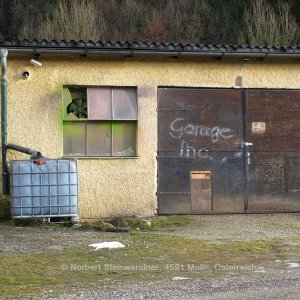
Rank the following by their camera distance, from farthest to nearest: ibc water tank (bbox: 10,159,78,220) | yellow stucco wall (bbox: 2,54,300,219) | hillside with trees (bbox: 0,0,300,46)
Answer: hillside with trees (bbox: 0,0,300,46) < yellow stucco wall (bbox: 2,54,300,219) < ibc water tank (bbox: 10,159,78,220)

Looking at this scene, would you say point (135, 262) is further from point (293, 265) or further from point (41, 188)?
point (41, 188)

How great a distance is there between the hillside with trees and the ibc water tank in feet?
39.6

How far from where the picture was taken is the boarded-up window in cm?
1170

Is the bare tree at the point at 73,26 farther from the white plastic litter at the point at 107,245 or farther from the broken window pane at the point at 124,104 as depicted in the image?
the white plastic litter at the point at 107,245

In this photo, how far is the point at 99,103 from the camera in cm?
1176

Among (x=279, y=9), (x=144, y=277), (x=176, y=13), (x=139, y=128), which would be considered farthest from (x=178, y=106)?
(x=176, y=13)

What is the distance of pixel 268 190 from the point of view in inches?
486

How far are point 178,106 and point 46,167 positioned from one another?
298 cm

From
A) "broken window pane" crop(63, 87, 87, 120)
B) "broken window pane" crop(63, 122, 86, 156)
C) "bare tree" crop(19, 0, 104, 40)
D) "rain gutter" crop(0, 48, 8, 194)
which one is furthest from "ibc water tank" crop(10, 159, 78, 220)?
"bare tree" crop(19, 0, 104, 40)

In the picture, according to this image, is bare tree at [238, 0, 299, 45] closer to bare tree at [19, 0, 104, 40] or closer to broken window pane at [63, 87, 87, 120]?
bare tree at [19, 0, 104, 40]


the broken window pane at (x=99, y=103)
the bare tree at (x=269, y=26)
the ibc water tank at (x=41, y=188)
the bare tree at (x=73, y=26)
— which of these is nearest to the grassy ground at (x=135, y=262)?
the ibc water tank at (x=41, y=188)

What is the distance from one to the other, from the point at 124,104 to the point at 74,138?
114 centimetres

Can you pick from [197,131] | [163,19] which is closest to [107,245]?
[197,131]

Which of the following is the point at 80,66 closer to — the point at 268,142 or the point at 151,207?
the point at 151,207
